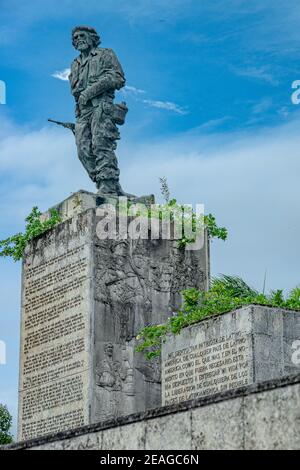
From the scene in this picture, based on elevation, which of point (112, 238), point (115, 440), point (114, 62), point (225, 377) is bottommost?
point (115, 440)

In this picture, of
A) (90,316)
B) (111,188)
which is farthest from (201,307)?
(111,188)

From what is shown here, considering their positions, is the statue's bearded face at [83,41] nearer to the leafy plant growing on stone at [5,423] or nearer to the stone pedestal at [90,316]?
the stone pedestal at [90,316]

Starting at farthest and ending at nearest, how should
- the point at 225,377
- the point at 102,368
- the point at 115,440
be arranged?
the point at 102,368 < the point at 225,377 < the point at 115,440

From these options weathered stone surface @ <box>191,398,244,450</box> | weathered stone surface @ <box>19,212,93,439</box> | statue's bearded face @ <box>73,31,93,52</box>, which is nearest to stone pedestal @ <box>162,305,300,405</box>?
weathered stone surface @ <box>19,212,93,439</box>

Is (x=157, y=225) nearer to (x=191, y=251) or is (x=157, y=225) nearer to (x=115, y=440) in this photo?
(x=191, y=251)

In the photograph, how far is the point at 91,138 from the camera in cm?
2200

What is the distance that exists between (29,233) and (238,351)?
813 centimetres

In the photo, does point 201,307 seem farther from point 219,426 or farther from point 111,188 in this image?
point 219,426

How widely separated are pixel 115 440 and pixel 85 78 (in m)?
11.8

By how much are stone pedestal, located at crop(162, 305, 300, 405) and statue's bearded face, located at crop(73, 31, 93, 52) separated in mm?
8096

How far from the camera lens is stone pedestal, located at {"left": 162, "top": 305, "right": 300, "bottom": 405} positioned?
14789 millimetres

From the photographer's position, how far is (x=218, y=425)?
1016 centimetres

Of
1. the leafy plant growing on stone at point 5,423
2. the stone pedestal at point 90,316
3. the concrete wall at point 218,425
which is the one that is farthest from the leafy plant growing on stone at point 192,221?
the leafy plant growing on stone at point 5,423

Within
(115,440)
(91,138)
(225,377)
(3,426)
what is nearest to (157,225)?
(91,138)
